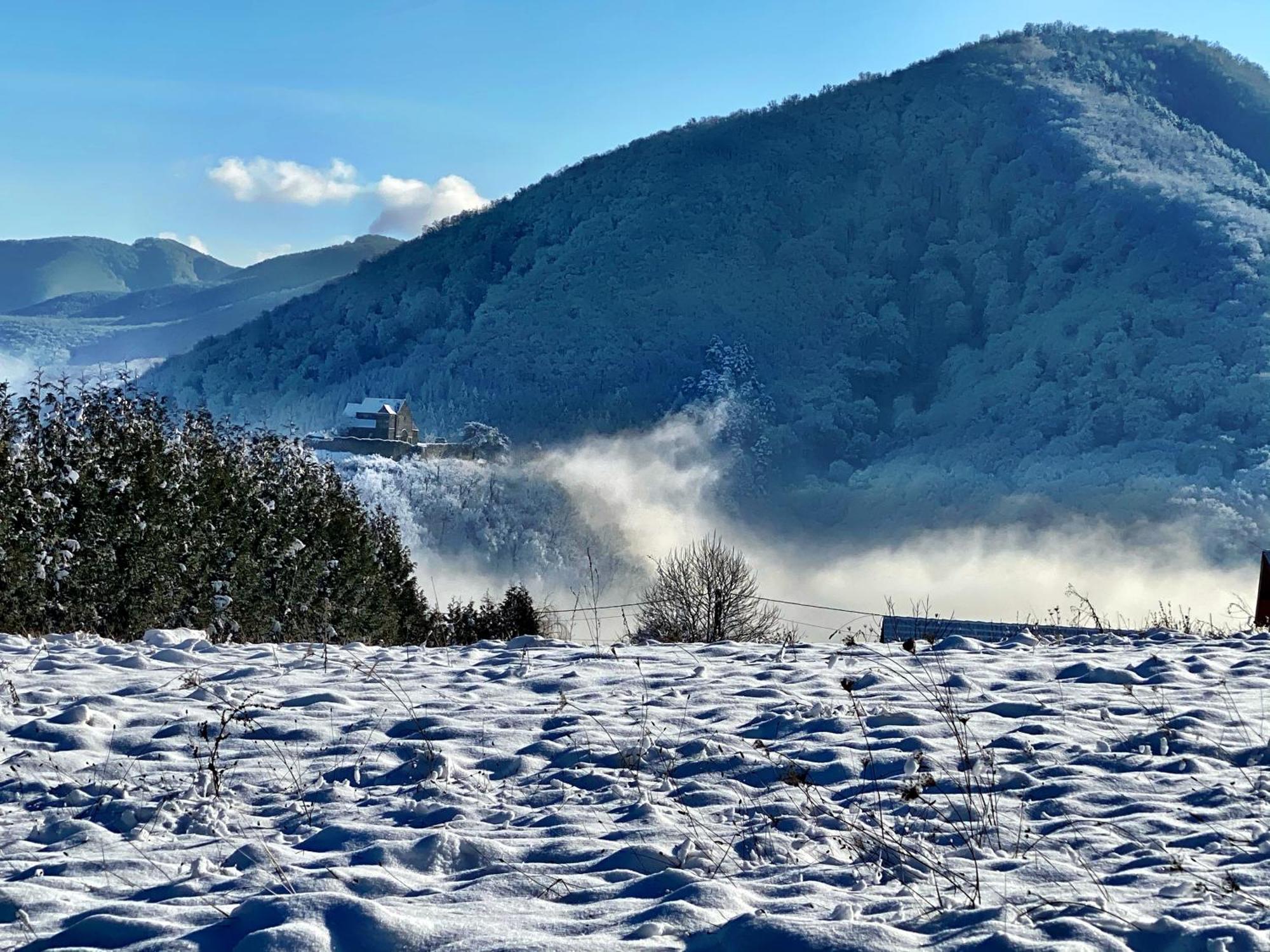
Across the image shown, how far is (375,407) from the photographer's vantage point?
107875 mm

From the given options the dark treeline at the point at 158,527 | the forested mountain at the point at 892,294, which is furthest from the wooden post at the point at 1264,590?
the forested mountain at the point at 892,294

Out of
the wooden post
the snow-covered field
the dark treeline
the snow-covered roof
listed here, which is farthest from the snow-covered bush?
the snow-covered roof

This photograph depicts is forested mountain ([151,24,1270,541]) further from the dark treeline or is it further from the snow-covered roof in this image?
the dark treeline

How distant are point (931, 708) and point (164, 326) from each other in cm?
20799

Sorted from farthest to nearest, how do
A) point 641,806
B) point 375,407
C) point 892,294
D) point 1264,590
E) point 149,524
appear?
point 892,294
point 375,407
point 1264,590
point 149,524
point 641,806

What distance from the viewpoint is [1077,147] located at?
424 feet

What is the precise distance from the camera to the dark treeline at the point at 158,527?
15.1 meters

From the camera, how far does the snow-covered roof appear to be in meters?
107

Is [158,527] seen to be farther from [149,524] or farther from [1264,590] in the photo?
[1264,590]

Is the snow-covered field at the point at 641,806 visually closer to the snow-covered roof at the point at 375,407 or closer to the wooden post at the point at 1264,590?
the wooden post at the point at 1264,590

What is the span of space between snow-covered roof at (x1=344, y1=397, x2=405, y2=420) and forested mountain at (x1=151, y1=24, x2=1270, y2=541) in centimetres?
1015

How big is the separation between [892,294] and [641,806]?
422 ft

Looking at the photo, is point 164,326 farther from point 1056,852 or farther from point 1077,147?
point 1056,852

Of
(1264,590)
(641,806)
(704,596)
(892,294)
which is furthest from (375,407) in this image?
(641,806)
